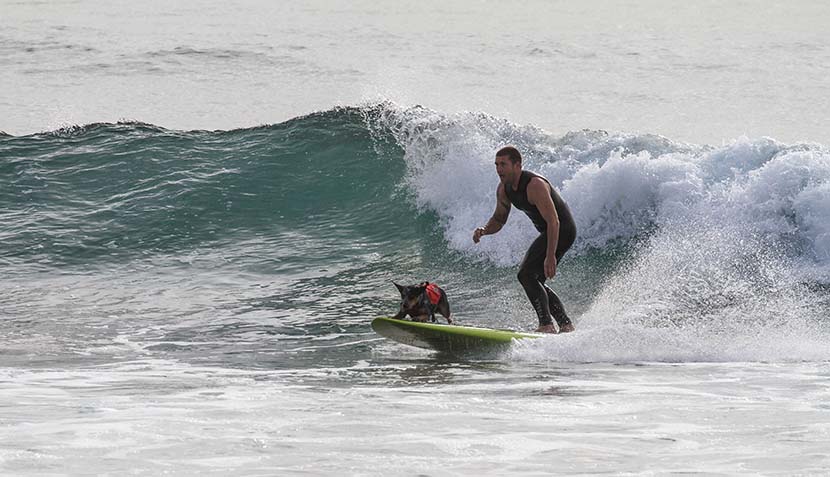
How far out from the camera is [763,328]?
832 centimetres

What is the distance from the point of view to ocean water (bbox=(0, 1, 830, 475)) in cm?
488

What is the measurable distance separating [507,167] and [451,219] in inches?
233

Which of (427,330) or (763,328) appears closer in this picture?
(427,330)

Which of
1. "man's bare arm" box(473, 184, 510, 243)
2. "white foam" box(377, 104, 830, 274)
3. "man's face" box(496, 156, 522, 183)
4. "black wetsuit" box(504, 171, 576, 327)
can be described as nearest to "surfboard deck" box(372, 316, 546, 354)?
"black wetsuit" box(504, 171, 576, 327)

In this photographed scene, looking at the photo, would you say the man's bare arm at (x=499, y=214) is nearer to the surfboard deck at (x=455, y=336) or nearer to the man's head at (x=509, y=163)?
the man's head at (x=509, y=163)

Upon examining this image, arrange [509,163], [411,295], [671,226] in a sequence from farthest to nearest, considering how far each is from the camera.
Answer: [671,226], [411,295], [509,163]

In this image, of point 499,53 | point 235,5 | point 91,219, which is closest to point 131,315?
point 91,219

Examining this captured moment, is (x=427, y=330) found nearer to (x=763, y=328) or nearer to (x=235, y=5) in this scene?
(x=763, y=328)

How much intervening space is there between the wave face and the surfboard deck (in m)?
0.24

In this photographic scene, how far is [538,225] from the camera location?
813 centimetres

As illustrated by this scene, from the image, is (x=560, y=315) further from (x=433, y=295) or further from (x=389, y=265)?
(x=389, y=265)

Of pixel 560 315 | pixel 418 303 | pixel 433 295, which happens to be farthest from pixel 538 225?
pixel 418 303

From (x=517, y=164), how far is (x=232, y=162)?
1013cm

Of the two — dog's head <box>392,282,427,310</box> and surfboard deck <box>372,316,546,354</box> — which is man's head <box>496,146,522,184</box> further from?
surfboard deck <box>372,316,546,354</box>
